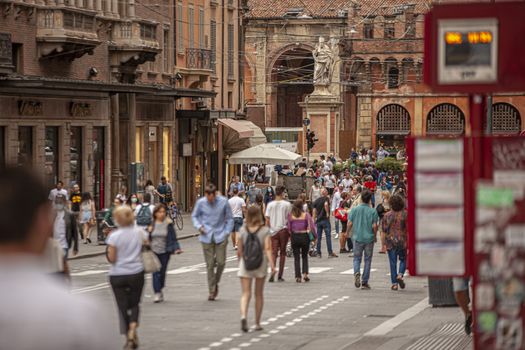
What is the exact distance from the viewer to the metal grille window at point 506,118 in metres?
103

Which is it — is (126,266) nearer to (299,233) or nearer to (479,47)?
(479,47)

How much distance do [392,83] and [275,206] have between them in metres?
80.4

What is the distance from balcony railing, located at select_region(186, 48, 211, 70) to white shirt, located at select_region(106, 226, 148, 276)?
150ft

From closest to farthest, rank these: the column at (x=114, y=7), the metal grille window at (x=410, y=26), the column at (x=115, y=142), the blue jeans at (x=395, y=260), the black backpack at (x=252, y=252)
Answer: the black backpack at (x=252, y=252), the blue jeans at (x=395, y=260), the column at (x=115, y=142), the column at (x=114, y=7), the metal grille window at (x=410, y=26)

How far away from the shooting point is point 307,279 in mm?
27594

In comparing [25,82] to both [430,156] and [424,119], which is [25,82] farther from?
[424,119]

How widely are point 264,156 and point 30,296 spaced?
58.6m

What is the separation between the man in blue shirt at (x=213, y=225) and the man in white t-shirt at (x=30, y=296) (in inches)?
696

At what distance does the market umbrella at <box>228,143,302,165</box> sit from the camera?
208ft

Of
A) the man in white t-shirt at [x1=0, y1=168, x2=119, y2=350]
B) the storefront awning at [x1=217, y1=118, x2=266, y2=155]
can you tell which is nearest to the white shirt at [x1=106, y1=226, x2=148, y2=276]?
the man in white t-shirt at [x1=0, y1=168, x2=119, y2=350]

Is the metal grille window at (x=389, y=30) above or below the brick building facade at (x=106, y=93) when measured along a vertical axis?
above

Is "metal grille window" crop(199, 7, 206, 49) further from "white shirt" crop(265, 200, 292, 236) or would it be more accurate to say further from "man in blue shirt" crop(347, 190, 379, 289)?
"man in blue shirt" crop(347, 190, 379, 289)

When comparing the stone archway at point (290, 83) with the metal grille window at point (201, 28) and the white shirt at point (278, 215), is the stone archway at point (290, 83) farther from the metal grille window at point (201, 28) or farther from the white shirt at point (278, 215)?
the white shirt at point (278, 215)

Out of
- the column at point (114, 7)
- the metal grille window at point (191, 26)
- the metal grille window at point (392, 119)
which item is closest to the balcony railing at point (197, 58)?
the metal grille window at point (191, 26)
